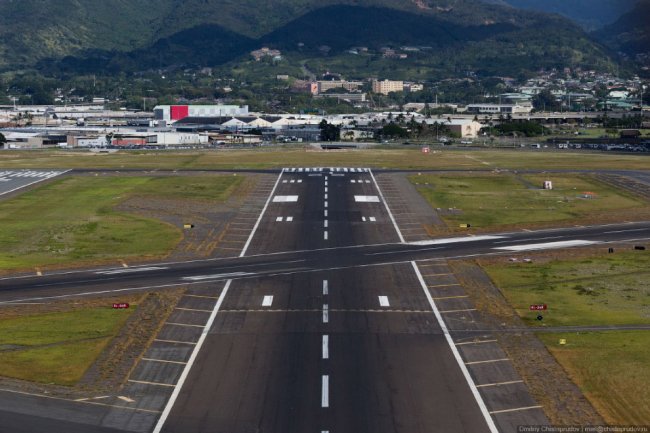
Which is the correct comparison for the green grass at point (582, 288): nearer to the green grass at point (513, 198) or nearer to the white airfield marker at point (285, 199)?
the green grass at point (513, 198)

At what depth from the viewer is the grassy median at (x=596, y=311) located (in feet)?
195

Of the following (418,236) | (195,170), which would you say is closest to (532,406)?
(418,236)

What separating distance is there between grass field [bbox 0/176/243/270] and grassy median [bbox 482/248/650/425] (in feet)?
118

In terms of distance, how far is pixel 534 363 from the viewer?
213 feet

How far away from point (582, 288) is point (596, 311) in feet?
28.9

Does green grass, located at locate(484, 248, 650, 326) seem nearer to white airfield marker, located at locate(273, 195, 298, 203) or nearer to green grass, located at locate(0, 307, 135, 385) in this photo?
green grass, located at locate(0, 307, 135, 385)

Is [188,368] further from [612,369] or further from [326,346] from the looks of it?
[612,369]

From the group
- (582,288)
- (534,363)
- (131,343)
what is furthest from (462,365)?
(582,288)

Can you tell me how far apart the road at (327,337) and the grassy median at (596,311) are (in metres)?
4.46

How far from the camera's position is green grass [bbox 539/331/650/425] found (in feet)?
184

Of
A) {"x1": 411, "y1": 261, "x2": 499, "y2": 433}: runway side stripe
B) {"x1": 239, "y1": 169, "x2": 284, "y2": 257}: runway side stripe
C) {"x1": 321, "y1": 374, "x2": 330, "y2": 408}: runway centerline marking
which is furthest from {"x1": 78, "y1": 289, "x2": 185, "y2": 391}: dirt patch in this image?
{"x1": 239, "y1": 169, "x2": 284, "y2": 257}: runway side stripe

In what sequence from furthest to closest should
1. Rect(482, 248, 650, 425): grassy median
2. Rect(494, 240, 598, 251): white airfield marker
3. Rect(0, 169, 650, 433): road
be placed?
Rect(494, 240, 598, 251): white airfield marker, Rect(482, 248, 650, 425): grassy median, Rect(0, 169, 650, 433): road

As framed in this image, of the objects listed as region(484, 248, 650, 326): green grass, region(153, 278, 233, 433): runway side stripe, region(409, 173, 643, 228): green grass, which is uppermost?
region(409, 173, 643, 228): green grass

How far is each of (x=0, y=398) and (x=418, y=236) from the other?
65.3 m
